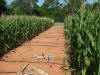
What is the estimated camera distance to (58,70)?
2.28m

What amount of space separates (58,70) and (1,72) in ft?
3.43

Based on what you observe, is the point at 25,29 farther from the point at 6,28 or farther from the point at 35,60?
the point at 35,60

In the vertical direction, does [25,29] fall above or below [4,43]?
above

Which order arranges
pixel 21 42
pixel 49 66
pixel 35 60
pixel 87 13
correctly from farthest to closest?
pixel 21 42
pixel 35 60
pixel 49 66
pixel 87 13

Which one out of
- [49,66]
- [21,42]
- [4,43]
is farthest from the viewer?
[21,42]

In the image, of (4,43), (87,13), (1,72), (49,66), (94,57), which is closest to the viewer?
(94,57)

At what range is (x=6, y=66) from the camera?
8.18 ft

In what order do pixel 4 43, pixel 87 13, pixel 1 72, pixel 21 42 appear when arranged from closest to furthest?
pixel 87 13
pixel 1 72
pixel 4 43
pixel 21 42

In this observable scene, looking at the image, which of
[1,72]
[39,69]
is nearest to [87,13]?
[39,69]

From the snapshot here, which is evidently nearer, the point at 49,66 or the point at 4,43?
the point at 49,66

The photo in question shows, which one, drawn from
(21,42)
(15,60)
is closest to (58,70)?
(15,60)

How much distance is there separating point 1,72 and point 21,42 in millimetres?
2661

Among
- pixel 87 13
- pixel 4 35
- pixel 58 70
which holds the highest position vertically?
pixel 87 13

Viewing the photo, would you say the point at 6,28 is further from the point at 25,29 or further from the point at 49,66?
the point at 49,66
